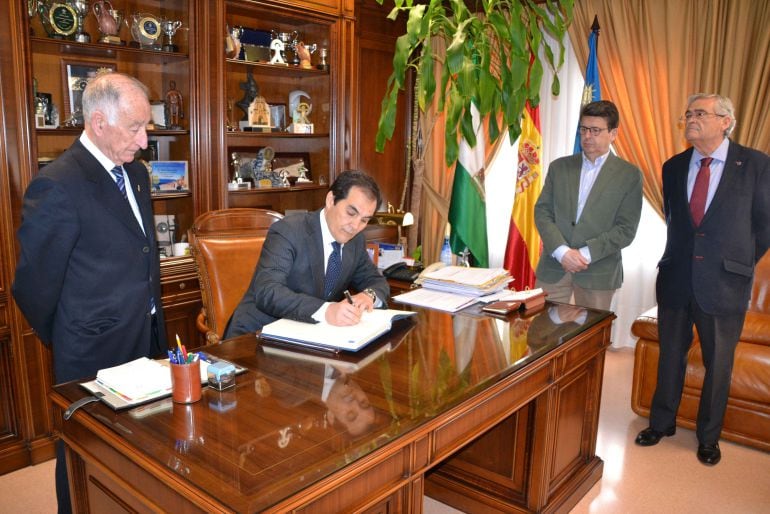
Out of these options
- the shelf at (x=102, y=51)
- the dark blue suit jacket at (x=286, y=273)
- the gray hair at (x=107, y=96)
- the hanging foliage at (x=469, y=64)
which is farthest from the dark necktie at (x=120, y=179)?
the hanging foliage at (x=469, y=64)

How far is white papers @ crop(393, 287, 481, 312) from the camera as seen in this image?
2.28 meters

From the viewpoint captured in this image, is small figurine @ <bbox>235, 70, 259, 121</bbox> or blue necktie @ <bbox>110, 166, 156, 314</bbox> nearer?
blue necktie @ <bbox>110, 166, 156, 314</bbox>

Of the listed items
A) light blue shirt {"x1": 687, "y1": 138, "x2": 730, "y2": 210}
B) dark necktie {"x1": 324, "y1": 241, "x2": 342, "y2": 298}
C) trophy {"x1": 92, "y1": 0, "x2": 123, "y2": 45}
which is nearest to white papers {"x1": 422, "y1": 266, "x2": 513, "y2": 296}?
dark necktie {"x1": 324, "y1": 241, "x2": 342, "y2": 298}

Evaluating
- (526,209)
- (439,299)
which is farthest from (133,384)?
(526,209)

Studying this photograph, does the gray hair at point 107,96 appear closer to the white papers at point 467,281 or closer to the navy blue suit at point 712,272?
the white papers at point 467,281

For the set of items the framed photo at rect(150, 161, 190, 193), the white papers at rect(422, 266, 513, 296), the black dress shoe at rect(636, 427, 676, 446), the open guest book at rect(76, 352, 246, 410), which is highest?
the framed photo at rect(150, 161, 190, 193)

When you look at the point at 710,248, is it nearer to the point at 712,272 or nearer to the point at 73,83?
the point at 712,272

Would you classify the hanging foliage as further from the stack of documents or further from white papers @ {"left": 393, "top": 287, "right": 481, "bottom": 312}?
white papers @ {"left": 393, "top": 287, "right": 481, "bottom": 312}

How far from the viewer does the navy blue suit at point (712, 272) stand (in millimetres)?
2574

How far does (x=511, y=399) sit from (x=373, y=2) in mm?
3597

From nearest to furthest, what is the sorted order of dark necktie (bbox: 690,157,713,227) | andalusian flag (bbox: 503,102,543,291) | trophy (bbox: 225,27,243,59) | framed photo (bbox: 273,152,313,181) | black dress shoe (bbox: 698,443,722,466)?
dark necktie (bbox: 690,157,713,227), black dress shoe (bbox: 698,443,722,466), trophy (bbox: 225,27,243,59), framed photo (bbox: 273,152,313,181), andalusian flag (bbox: 503,102,543,291)

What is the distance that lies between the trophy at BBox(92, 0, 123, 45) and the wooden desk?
1.94 m

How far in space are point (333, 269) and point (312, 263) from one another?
11 centimetres

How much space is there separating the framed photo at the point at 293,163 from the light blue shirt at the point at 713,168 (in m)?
2.25
